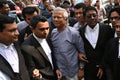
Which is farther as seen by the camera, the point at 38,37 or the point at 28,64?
the point at 38,37

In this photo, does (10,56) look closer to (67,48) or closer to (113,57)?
(67,48)

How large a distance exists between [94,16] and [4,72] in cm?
181

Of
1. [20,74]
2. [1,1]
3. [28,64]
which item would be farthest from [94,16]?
[1,1]

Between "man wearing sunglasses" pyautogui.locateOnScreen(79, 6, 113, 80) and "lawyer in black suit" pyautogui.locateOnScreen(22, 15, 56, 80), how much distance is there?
79 cm

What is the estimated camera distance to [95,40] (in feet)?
13.0

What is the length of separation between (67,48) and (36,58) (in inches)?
26.8

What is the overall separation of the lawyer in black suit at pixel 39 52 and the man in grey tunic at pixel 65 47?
40cm

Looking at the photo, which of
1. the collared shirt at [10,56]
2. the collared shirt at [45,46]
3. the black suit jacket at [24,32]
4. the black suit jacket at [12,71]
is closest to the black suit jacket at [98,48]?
the collared shirt at [45,46]

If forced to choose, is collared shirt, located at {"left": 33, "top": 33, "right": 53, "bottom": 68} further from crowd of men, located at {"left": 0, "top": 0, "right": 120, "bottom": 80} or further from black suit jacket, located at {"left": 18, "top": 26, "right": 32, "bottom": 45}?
black suit jacket, located at {"left": 18, "top": 26, "right": 32, "bottom": 45}

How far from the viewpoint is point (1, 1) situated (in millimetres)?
5387

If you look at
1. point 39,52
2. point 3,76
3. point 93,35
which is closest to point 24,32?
point 39,52

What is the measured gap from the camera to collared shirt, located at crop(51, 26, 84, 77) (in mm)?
3811

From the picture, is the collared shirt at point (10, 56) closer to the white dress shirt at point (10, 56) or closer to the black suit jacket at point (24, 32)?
the white dress shirt at point (10, 56)

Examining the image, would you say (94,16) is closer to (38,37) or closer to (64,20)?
(64,20)
